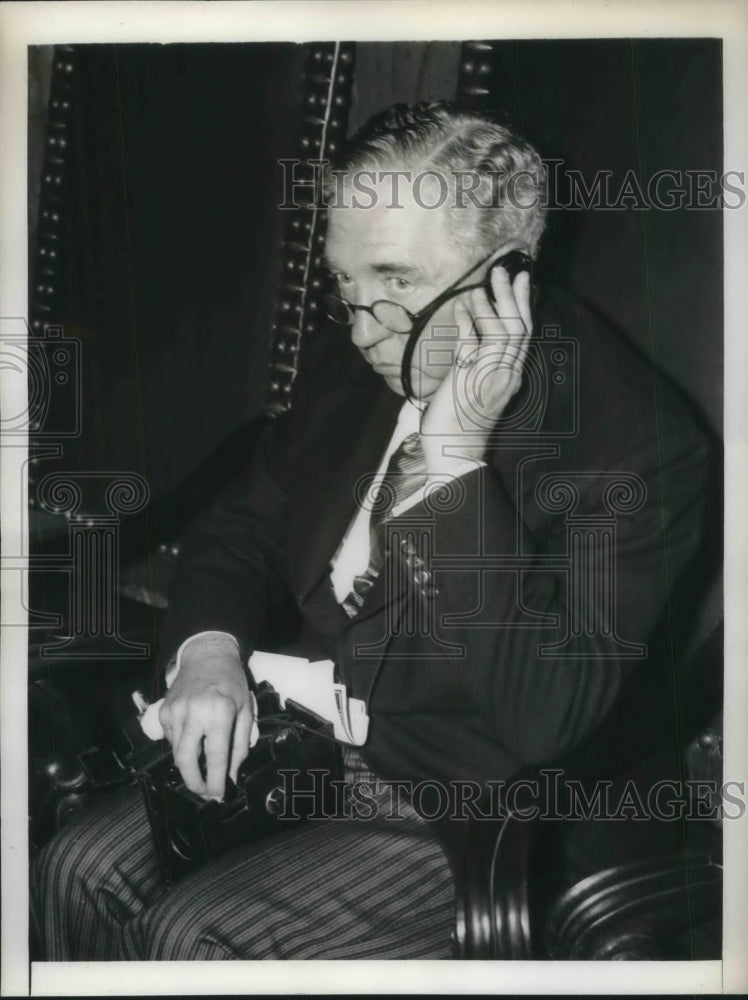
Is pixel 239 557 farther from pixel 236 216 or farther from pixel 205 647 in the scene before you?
pixel 236 216

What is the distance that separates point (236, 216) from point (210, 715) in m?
0.81

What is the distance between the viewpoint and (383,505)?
1.48 metres

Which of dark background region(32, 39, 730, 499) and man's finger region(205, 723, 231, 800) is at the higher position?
dark background region(32, 39, 730, 499)

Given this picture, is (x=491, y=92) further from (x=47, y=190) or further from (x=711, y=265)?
(x=47, y=190)

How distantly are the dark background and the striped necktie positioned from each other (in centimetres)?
26

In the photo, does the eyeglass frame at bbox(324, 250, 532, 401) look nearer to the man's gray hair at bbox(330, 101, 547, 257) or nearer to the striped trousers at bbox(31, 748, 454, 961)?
the man's gray hair at bbox(330, 101, 547, 257)

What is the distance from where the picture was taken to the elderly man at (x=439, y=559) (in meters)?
1.45

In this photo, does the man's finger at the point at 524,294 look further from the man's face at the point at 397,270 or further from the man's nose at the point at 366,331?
the man's nose at the point at 366,331

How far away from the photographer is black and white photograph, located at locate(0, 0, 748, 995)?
1.46 meters

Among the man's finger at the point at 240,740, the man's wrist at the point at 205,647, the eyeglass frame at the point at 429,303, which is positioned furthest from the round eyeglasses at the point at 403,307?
the man's finger at the point at 240,740

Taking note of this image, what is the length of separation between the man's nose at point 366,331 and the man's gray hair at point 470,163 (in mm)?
183

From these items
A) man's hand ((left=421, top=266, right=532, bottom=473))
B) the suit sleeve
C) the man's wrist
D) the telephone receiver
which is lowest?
the man's wrist

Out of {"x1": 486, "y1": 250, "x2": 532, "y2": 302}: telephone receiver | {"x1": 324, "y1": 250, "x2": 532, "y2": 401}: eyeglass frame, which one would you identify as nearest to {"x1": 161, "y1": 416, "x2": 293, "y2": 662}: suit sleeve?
{"x1": 324, "y1": 250, "x2": 532, "y2": 401}: eyeglass frame

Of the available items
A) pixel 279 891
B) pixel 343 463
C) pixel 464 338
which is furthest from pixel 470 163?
pixel 279 891
